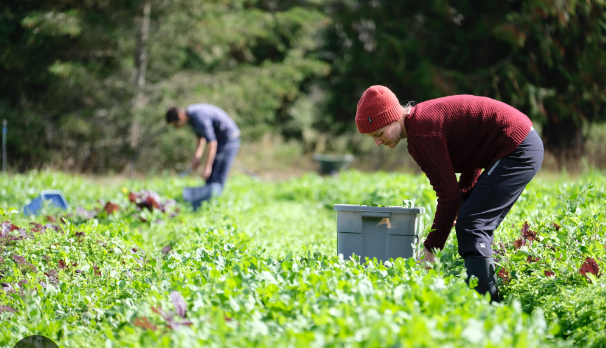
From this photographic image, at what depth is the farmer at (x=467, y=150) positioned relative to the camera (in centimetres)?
291

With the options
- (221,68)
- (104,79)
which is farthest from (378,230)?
(221,68)

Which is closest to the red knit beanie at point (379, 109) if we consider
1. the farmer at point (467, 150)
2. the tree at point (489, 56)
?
the farmer at point (467, 150)

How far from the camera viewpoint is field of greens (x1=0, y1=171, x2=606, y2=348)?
192 centimetres

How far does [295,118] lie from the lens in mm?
18578

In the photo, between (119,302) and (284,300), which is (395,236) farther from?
(119,302)

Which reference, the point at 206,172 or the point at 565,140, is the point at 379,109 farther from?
the point at 565,140

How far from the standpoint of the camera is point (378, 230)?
345 cm

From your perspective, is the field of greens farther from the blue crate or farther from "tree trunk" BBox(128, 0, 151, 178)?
"tree trunk" BBox(128, 0, 151, 178)

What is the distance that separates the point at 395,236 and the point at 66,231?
251 centimetres

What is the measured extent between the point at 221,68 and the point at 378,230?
526 inches

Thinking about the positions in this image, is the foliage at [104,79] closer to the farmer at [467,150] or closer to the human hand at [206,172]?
the human hand at [206,172]

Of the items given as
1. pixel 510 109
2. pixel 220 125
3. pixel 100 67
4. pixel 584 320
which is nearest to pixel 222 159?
pixel 220 125

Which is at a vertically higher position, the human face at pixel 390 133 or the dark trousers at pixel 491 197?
the human face at pixel 390 133

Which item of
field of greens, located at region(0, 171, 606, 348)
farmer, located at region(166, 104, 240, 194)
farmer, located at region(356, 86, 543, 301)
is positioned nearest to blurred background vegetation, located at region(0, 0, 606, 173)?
farmer, located at region(166, 104, 240, 194)
